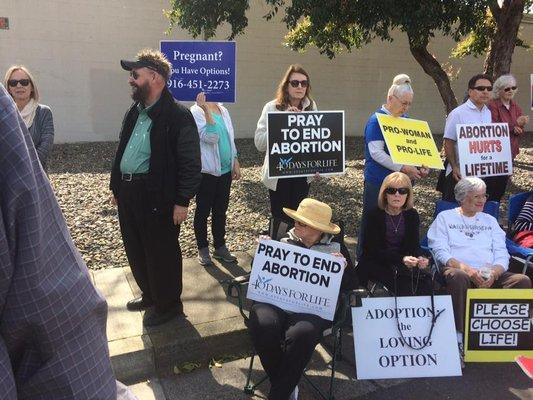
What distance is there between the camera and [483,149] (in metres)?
4.34

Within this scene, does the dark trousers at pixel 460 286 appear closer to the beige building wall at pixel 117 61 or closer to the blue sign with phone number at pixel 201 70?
the blue sign with phone number at pixel 201 70

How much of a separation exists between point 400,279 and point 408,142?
1250mm

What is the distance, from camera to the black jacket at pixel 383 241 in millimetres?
3531

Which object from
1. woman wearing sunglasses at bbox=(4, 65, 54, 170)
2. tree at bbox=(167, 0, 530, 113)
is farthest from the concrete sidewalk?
tree at bbox=(167, 0, 530, 113)

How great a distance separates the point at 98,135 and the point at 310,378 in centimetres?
1020

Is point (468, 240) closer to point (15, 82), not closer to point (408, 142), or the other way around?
point (408, 142)

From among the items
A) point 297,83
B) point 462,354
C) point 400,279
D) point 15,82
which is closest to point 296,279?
point 400,279

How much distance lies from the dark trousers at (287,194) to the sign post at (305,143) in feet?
0.46

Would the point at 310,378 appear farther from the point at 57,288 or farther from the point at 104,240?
the point at 104,240

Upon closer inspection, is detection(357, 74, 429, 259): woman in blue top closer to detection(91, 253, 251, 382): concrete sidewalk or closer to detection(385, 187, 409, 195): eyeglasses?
detection(385, 187, 409, 195): eyeglasses

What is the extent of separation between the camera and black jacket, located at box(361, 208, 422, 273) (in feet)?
11.6

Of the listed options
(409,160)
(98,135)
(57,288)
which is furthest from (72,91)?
(57,288)

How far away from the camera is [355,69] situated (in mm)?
14094

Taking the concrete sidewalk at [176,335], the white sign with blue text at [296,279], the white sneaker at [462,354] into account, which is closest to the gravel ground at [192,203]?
the concrete sidewalk at [176,335]
